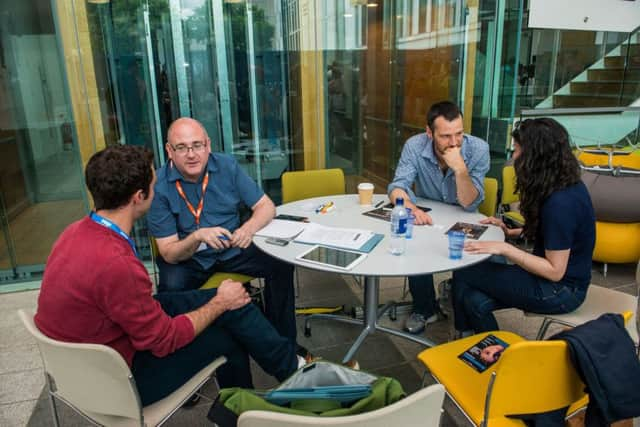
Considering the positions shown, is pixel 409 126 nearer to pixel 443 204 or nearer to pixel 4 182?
pixel 443 204

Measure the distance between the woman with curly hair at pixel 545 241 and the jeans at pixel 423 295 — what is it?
0.70 meters

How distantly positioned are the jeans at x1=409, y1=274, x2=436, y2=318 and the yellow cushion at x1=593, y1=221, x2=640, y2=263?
1570 mm

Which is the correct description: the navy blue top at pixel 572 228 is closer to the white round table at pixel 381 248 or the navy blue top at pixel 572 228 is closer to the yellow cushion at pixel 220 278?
the white round table at pixel 381 248

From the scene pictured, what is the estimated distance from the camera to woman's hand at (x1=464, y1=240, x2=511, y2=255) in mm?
1997

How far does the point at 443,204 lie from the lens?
114 inches

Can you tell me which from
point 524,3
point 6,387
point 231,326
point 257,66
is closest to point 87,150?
point 257,66

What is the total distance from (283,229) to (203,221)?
1.78 feet

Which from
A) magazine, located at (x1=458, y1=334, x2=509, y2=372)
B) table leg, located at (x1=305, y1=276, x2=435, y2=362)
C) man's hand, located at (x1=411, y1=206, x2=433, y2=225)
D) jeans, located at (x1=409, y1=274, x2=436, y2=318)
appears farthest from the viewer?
jeans, located at (x1=409, y1=274, x2=436, y2=318)

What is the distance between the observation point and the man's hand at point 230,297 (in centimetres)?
185

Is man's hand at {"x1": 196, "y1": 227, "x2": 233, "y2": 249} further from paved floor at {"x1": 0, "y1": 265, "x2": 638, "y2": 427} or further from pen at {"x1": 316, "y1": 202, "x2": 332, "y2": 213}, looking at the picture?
paved floor at {"x1": 0, "y1": 265, "x2": 638, "y2": 427}

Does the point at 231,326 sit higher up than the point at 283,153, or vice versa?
the point at 283,153

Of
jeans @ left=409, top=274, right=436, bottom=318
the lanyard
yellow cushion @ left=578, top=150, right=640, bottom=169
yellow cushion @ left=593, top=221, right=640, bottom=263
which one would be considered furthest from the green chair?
yellow cushion @ left=578, top=150, right=640, bottom=169

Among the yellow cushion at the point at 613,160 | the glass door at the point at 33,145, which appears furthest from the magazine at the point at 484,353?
the glass door at the point at 33,145

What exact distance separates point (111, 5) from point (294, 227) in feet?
8.81
